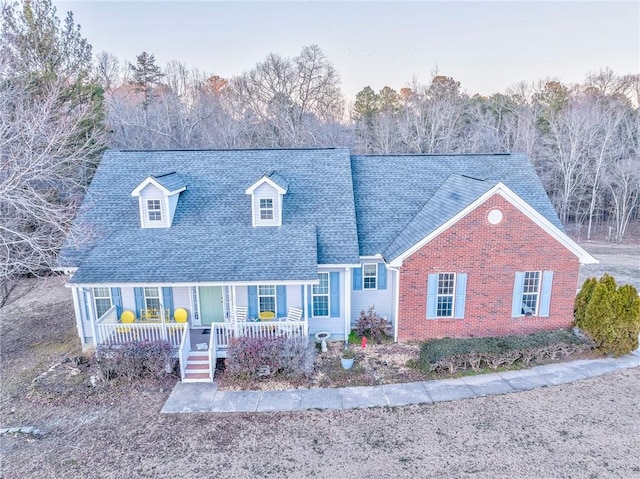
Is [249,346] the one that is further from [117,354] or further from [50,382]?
[50,382]

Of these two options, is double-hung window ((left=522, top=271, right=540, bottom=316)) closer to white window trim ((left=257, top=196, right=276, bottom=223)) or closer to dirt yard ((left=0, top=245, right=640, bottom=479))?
dirt yard ((left=0, top=245, right=640, bottom=479))

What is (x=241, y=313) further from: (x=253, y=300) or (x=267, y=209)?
(x=267, y=209)

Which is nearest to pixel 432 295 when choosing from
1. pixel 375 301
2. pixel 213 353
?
pixel 375 301

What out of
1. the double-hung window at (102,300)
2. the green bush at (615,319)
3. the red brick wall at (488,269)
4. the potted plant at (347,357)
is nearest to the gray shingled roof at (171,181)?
the double-hung window at (102,300)

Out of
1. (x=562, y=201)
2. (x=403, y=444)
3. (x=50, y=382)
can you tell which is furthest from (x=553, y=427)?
(x=562, y=201)

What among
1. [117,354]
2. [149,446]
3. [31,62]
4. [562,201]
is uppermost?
[31,62]

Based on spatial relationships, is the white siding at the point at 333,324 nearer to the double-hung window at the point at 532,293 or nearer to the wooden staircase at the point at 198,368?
the wooden staircase at the point at 198,368
